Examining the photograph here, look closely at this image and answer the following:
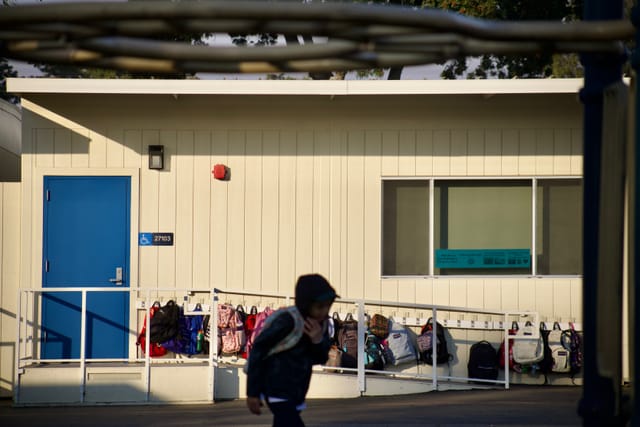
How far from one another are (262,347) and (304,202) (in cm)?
675

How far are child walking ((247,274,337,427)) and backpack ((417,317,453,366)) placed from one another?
20.9ft

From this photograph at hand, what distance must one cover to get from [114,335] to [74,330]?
1.71ft

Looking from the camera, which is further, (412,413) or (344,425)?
(412,413)

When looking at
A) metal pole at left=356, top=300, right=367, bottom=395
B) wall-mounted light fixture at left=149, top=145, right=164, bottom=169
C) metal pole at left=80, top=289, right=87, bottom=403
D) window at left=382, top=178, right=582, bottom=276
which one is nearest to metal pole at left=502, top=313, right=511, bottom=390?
window at left=382, top=178, right=582, bottom=276

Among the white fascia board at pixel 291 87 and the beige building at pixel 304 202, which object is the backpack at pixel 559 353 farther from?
the white fascia board at pixel 291 87

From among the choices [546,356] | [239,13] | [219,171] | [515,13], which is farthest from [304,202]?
[515,13]

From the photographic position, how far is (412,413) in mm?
9453

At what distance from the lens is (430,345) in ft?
38.2

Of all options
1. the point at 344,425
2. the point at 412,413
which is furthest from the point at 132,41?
the point at 412,413

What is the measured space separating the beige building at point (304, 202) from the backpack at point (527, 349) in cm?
39

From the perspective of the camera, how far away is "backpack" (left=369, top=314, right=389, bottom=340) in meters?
11.6

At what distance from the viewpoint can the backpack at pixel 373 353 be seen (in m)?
11.4

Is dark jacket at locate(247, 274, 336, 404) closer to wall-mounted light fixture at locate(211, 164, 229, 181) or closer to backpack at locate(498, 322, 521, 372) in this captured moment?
wall-mounted light fixture at locate(211, 164, 229, 181)

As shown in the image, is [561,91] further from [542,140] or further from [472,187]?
[472,187]
